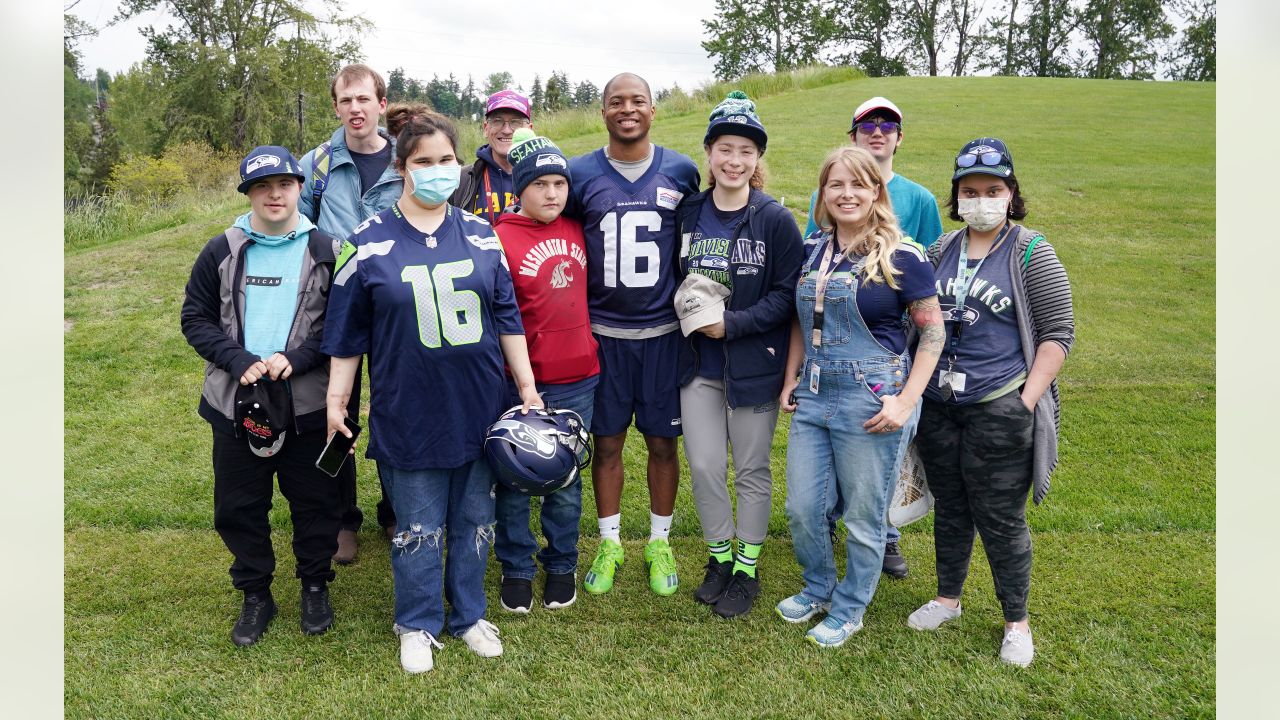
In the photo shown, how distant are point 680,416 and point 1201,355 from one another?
20.2ft

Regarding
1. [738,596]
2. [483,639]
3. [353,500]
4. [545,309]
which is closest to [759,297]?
[545,309]

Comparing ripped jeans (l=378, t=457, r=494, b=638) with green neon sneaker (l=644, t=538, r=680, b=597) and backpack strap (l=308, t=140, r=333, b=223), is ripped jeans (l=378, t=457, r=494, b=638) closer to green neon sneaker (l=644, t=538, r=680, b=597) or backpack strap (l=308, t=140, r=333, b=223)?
green neon sneaker (l=644, t=538, r=680, b=597)

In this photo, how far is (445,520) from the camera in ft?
11.6

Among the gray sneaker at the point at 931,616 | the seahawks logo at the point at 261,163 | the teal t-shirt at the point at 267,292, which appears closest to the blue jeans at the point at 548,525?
the teal t-shirt at the point at 267,292

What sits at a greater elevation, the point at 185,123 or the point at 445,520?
the point at 185,123

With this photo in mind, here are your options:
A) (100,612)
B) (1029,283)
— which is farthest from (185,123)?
(1029,283)

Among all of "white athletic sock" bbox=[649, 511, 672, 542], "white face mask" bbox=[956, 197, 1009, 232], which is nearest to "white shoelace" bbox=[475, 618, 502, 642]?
"white athletic sock" bbox=[649, 511, 672, 542]

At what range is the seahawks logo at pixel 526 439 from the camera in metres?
3.27

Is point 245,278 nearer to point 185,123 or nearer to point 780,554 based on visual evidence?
point 780,554

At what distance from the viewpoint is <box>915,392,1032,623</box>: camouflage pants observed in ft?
10.6

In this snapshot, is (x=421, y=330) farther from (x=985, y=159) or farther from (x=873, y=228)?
(x=985, y=159)

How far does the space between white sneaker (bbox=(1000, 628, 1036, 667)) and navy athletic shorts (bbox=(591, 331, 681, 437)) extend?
5.42 ft

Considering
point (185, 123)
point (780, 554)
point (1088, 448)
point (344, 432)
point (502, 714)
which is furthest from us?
point (185, 123)

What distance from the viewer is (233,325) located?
3.45 metres
